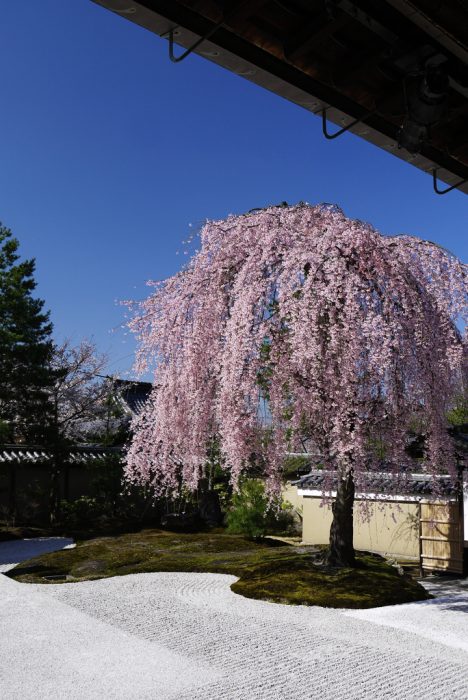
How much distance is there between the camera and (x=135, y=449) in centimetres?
1150

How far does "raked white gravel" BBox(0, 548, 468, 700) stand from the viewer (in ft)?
17.9

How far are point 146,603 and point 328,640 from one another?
3.18 meters

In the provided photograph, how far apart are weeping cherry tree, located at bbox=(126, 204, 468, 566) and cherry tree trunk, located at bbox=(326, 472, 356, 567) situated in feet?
0.12

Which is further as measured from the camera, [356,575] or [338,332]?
[356,575]

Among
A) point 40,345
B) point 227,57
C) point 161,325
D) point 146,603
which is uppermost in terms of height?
point 40,345

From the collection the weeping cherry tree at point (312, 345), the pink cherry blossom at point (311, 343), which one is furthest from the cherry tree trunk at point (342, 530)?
the pink cherry blossom at point (311, 343)

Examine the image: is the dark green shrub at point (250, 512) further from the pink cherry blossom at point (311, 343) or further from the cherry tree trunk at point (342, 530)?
the pink cherry blossom at point (311, 343)

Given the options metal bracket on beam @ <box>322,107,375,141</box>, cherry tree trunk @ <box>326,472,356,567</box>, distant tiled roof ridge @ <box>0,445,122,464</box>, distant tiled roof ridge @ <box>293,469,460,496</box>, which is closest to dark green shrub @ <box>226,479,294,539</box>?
distant tiled roof ridge @ <box>293,469,460,496</box>

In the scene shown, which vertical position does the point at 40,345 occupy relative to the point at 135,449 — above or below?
above

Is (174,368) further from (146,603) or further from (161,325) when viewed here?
(146,603)

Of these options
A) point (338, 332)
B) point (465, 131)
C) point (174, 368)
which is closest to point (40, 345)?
point (174, 368)

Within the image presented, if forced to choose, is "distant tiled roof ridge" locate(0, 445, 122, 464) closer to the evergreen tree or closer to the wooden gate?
the evergreen tree

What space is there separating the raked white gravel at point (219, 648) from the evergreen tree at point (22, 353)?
411 inches

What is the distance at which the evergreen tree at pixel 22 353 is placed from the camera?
19.4 meters
